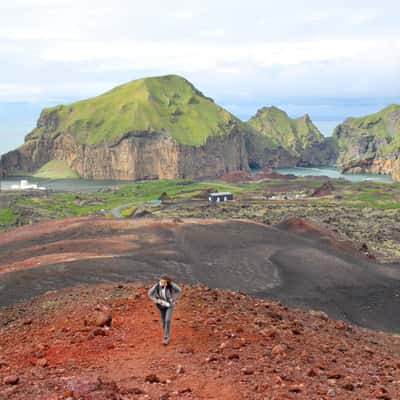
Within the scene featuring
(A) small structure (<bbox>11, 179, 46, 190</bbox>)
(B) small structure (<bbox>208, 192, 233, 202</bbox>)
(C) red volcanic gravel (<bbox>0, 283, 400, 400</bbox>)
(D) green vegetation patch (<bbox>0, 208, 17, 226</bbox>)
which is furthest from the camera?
(A) small structure (<bbox>11, 179, 46, 190</bbox>)

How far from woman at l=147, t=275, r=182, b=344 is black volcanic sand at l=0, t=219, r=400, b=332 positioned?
11608mm

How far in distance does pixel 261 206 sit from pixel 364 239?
3690 centimetres

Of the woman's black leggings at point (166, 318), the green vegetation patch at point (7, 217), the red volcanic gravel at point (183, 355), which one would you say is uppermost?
the woman's black leggings at point (166, 318)

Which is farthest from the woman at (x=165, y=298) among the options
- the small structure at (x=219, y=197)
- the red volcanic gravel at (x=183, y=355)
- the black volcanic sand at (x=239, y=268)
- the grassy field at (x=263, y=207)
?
the small structure at (x=219, y=197)

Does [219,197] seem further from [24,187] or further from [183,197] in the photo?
[24,187]

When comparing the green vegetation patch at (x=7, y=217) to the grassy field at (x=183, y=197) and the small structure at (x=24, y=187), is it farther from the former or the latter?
the small structure at (x=24, y=187)

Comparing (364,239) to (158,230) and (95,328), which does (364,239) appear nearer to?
(158,230)

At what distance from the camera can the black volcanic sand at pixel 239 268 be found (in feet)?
92.3

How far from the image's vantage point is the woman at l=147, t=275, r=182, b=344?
12.9 metres

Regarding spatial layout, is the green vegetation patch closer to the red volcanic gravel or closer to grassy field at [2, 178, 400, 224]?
grassy field at [2, 178, 400, 224]

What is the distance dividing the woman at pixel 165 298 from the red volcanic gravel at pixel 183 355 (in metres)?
0.48

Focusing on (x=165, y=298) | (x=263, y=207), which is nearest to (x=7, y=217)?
(x=263, y=207)

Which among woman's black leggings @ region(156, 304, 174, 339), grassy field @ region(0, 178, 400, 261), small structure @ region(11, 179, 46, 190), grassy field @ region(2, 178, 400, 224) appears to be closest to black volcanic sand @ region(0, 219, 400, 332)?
woman's black leggings @ region(156, 304, 174, 339)

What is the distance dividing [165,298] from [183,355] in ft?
5.01
